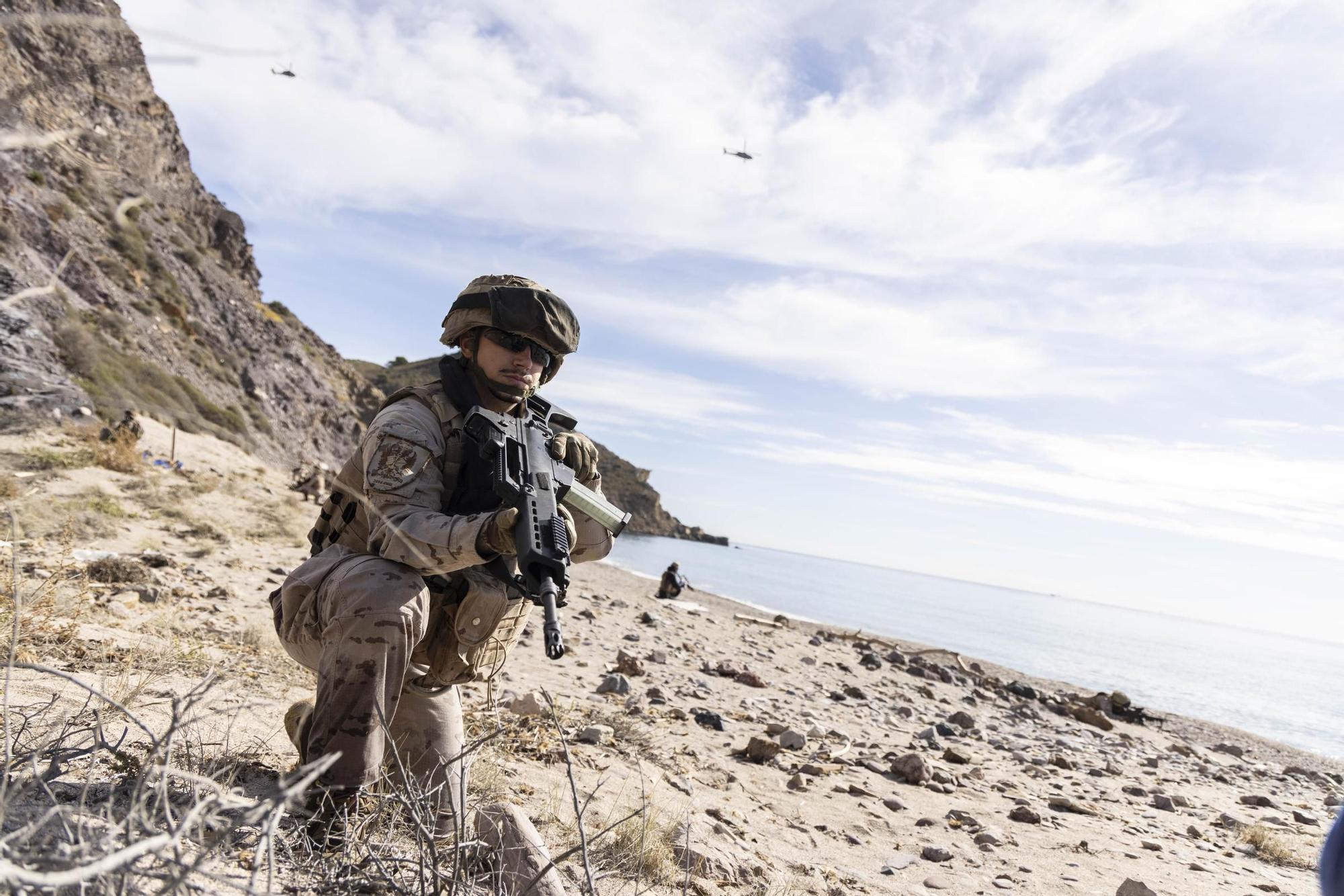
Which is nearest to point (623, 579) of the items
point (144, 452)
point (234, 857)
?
point (144, 452)

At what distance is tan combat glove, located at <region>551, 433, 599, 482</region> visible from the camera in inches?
137

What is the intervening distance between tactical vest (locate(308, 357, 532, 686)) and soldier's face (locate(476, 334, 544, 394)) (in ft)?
0.60

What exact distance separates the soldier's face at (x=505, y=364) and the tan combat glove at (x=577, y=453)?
0.30 m

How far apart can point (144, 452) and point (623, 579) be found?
11255 mm

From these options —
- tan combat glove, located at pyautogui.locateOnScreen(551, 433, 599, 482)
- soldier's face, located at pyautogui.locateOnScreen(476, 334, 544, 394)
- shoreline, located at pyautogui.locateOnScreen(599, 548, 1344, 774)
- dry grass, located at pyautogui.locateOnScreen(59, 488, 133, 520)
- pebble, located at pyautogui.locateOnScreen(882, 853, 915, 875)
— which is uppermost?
soldier's face, located at pyautogui.locateOnScreen(476, 334, 544, 394)

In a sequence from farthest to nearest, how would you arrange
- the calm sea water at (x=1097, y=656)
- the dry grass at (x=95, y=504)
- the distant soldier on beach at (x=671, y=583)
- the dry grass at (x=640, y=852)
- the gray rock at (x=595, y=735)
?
the calm sea water at (x=1097, y=656) < the distant soldier on beach at (x=671, y=583) < the dry grass at (x=95, y=504) < the gray rock at (x=595, y=735) < the dry grass at (x=640, y=852)

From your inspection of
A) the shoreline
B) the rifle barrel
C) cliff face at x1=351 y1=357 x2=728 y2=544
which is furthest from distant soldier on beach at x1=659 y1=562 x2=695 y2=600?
cliff face at x1=351 y1=357 x2=728 y2=544

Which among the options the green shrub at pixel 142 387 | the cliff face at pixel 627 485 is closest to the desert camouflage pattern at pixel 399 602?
the green shrub at pixel 142 387

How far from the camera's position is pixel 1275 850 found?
534cm

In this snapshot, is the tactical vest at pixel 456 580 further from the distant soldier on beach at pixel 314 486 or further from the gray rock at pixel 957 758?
the distant soldier on beach at pixel 314 486

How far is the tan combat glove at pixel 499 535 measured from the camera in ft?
8.62

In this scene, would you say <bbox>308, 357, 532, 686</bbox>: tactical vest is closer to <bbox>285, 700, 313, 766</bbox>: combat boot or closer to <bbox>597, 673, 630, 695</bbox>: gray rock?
<bbox>285, 700, 313, 766</bbox>: combat boot

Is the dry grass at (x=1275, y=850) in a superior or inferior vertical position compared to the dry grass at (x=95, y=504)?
inferior

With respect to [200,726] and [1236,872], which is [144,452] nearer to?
[200,726]
